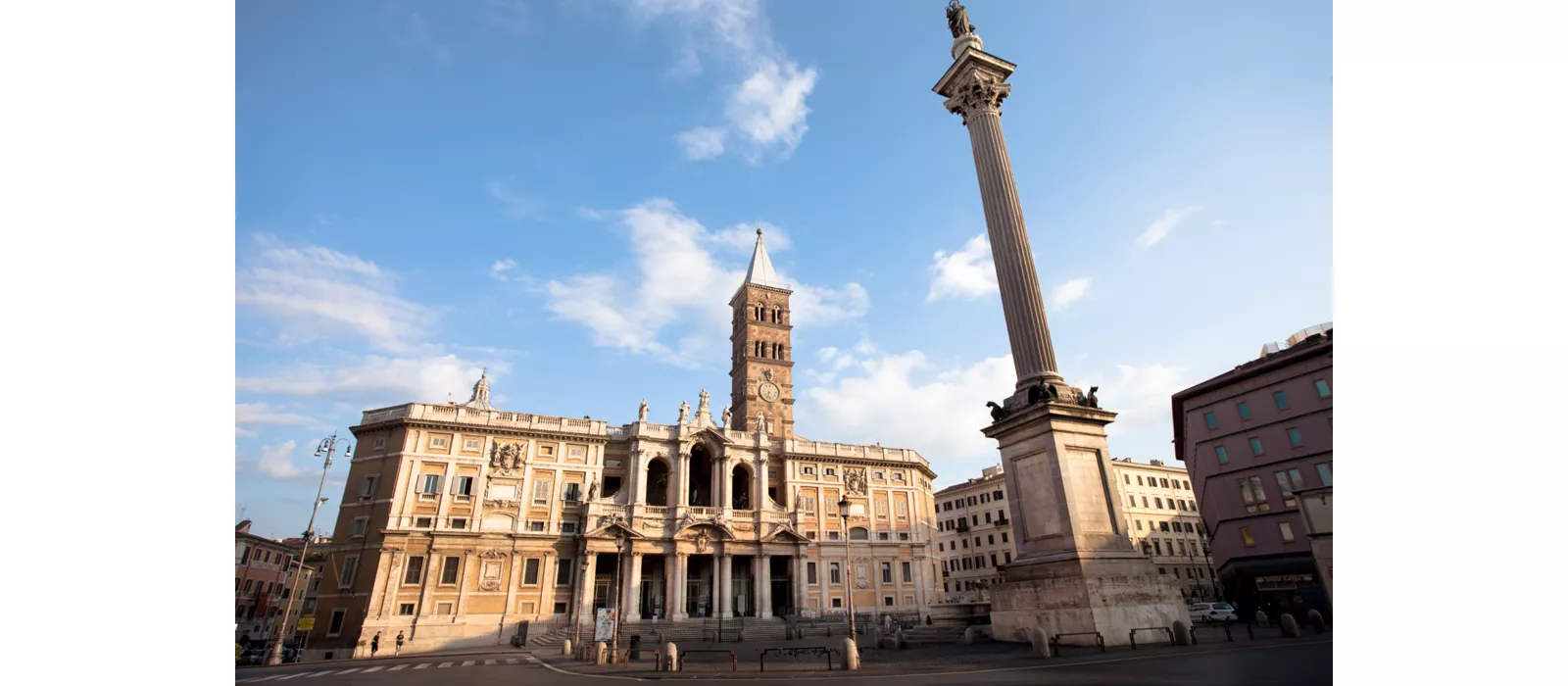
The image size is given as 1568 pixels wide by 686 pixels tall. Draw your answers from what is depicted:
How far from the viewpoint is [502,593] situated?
40.0 meters

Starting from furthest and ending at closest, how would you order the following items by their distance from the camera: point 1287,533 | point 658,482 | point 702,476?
point 702,476 → point 658,482 → point 1287,533

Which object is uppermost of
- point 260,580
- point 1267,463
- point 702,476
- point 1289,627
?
point 702,476

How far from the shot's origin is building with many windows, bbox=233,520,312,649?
198ft

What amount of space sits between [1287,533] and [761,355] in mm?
43026

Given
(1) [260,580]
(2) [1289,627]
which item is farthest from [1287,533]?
(1) [260,580]

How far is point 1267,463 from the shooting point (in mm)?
36469

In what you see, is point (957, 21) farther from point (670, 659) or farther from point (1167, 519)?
point (1167, 519)

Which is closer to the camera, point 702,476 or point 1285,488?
point 1285,488

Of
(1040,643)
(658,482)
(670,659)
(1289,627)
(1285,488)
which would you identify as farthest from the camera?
(658,482)

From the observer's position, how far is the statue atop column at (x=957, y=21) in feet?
68.7

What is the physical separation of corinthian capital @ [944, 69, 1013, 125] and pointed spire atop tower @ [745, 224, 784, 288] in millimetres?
49904

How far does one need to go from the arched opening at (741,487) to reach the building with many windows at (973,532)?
89.4 feet

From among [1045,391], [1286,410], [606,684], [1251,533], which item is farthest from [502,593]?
[1286,410]

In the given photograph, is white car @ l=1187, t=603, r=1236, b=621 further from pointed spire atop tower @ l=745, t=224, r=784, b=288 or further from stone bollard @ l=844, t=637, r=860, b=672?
pointed spire atop tower @ l=745, t=224, r=784, b=288
